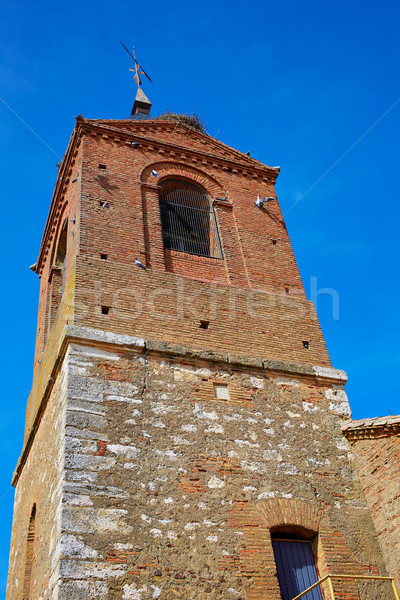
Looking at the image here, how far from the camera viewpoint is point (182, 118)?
14977 mm

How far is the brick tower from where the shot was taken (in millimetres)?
7414

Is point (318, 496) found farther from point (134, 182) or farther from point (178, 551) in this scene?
point (134, 182)

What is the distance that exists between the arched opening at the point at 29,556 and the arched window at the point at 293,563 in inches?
132

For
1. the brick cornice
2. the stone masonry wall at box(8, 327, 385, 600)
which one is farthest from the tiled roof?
the brick cornice

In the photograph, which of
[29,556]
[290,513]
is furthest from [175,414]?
[29,556]

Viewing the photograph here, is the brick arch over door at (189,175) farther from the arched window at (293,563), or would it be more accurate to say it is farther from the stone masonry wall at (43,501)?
the arched window at (293,563)

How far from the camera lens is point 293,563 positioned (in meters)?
8.18

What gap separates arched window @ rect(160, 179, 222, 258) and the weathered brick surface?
4328 millimetres

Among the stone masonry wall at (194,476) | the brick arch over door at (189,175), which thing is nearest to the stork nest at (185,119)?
the brick arch over door at (189,175)

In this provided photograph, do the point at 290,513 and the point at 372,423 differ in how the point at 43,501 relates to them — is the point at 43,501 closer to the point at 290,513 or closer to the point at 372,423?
the point at 290,513

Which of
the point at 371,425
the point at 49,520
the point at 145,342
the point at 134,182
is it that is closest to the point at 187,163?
the point at 134,182

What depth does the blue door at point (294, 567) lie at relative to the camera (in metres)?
7.96

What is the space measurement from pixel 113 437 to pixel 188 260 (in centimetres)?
427

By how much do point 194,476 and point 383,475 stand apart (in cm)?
258
